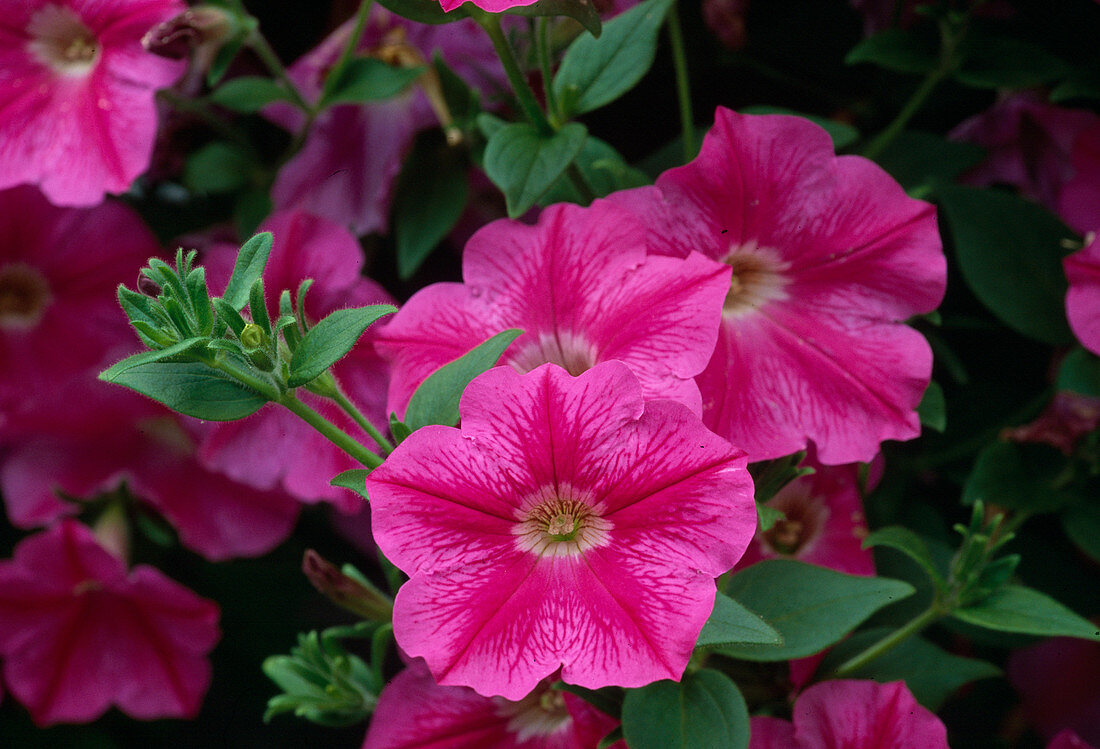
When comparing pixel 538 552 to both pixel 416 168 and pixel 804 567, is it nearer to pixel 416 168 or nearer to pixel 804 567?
pixel 804 567

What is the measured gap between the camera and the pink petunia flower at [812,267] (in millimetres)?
577

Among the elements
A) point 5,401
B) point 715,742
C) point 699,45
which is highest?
point 699,45

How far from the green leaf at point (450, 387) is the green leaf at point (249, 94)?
0.42 metres

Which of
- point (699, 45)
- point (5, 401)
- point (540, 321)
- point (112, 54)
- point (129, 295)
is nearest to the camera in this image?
point (129, 295)

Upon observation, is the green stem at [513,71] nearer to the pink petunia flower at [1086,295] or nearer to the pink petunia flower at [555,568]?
the pink petunia flower at [555,568]

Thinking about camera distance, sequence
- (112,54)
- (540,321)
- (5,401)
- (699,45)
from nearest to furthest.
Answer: (540,321), (112,54), (5,401), (699,45)

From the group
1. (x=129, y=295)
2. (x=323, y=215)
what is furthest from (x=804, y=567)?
(x=323, y=215)

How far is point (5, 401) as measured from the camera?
2.75 feet

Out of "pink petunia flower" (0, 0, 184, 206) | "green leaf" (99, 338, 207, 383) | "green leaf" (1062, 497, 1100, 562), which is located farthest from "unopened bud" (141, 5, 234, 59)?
"green leaf" (1062, 497, 1100, 562)

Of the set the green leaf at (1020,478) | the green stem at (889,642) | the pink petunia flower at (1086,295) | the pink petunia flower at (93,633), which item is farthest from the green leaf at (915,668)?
the pink petunia flower at (93,633)

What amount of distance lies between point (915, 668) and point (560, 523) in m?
0.35

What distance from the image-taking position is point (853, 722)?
1.88 feet

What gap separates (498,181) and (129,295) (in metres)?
0.25

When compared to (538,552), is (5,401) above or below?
below
